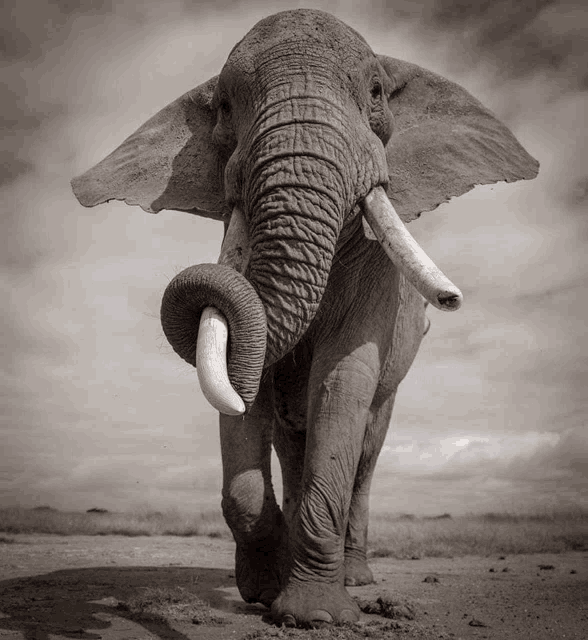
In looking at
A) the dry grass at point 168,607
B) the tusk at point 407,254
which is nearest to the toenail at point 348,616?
the dry grass at point 168,607

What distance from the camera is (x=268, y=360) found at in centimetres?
661

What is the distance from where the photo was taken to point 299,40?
7211 mm

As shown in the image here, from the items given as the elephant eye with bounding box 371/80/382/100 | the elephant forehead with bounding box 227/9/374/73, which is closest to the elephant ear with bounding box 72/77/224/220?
the elephant forehead with bounding box 227/9/374/73

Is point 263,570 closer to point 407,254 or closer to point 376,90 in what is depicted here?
point 407,254

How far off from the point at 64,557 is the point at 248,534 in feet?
20.1

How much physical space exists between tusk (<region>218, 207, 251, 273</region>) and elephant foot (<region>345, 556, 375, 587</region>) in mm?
4167

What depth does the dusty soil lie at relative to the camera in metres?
6.52

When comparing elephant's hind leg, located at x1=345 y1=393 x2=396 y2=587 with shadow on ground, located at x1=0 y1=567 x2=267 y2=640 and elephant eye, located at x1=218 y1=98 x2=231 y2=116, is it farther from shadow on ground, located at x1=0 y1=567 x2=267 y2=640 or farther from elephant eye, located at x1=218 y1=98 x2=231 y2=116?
elephant eye, located at x1=218 y1=98 x2=231 y2=116

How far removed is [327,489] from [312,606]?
0.85m

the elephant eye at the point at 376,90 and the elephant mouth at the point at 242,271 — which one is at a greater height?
the elephant eye at the point at 376,90

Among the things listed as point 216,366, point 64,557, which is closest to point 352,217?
point 216,366

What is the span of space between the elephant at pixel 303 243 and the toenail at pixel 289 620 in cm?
2

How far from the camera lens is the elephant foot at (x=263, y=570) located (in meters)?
7.29

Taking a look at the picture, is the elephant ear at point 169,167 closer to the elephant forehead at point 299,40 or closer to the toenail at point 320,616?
the elephant forehead at point 299,40
